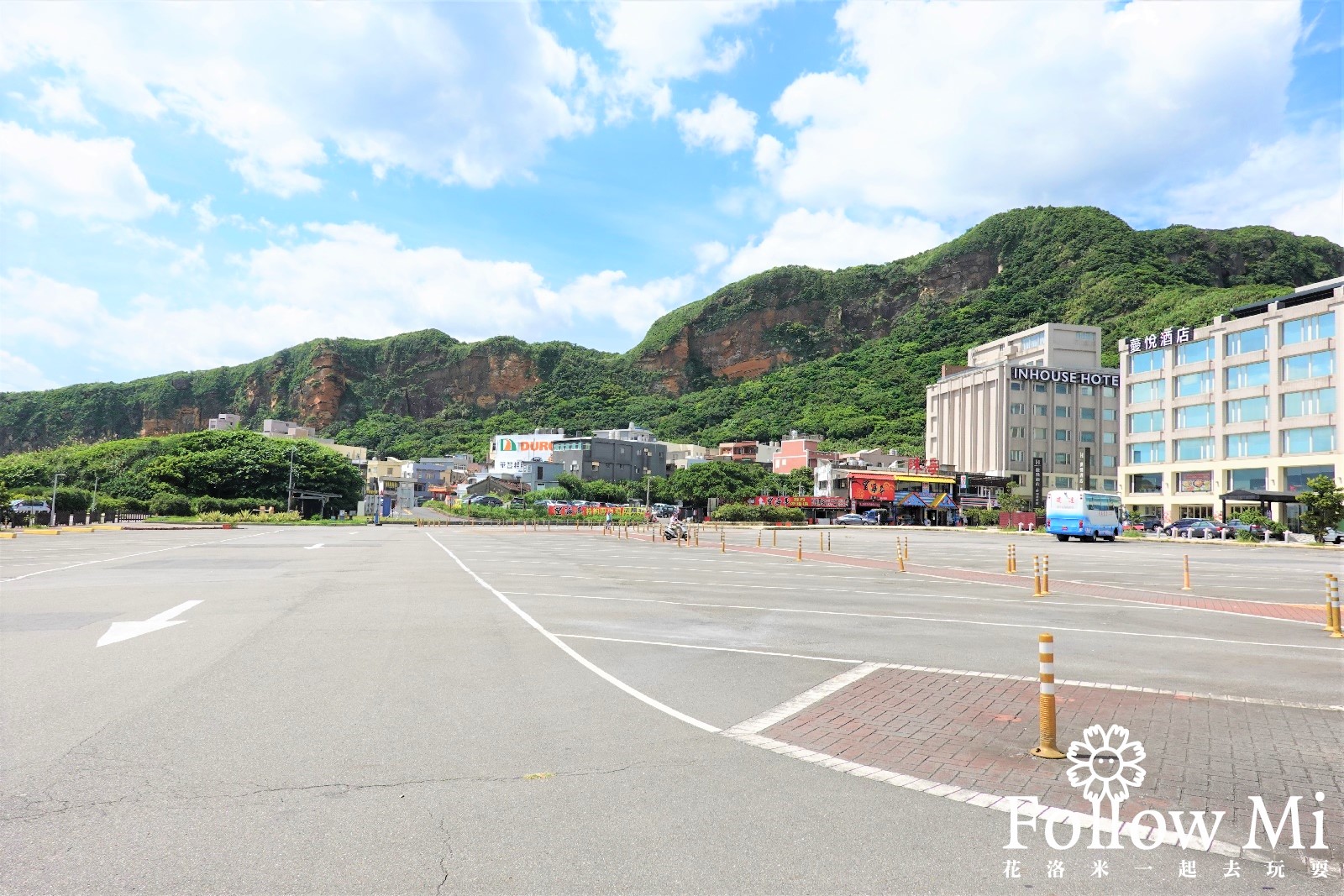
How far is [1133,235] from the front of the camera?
151 m

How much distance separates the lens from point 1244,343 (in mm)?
65375

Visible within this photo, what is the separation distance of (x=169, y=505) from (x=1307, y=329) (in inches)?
3637

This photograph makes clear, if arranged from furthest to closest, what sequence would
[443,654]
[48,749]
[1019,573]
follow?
[1019,573], [443,654], [48,749]

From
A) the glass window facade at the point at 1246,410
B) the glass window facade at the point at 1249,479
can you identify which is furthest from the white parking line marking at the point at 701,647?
the glass window facade at the point at 1246,410

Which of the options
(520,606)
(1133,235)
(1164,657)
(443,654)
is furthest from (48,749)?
(1133,235)

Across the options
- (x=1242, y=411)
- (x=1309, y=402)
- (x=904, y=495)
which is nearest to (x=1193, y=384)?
(x=1242, y=411)

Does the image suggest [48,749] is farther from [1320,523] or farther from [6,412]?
[6,412]

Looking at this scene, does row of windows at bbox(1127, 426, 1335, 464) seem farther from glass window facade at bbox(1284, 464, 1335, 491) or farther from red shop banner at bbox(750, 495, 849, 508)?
red shop banner at bbox(750, 495, 849, 508)

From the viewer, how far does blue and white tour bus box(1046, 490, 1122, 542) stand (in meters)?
48.4

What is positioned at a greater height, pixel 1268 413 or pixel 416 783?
pixel 1268 413

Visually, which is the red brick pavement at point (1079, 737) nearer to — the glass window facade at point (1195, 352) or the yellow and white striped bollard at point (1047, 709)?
the yellow and white striped bollard at point (1047, 709)

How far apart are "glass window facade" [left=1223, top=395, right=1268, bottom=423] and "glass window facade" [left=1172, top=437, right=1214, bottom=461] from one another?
2625 millimetres

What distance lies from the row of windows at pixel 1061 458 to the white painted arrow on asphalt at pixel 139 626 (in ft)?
317

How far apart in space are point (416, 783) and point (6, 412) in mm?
241820
